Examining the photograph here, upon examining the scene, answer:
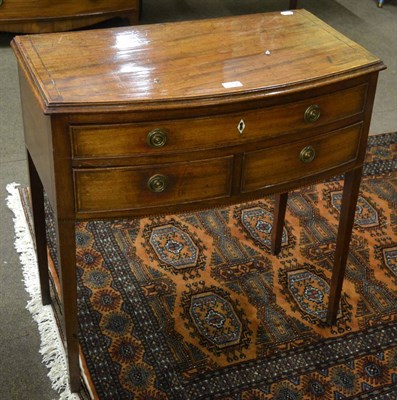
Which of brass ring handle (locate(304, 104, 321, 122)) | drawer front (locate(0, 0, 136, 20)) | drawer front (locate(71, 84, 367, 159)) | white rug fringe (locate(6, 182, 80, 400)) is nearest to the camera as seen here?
drawer front (locate(71, 84, 367, 159))

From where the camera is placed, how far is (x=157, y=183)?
5.30ft

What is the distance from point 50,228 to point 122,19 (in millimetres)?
1997

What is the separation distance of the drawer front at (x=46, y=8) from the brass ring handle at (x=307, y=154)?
2.20m

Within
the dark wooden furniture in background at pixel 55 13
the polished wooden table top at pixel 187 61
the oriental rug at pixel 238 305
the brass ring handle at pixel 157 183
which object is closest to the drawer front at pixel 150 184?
the brass ring handle at pixel 157 183

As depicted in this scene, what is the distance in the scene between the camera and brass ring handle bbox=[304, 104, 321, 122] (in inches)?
66.5

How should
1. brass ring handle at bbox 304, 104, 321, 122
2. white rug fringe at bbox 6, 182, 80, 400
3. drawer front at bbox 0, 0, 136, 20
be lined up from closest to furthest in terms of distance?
brass ring handle at bbox 304, 104, 321, 122, white rug fringe at bbox 6, 182, 80, 400, drawer front at bbox 0, 0, 136, 20

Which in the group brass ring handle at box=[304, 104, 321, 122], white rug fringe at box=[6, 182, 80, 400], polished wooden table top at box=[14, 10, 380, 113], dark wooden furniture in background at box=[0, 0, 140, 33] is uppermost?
polished wooden table top at box=[14, 10, 380, 113]

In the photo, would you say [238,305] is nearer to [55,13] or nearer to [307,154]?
[307,154]

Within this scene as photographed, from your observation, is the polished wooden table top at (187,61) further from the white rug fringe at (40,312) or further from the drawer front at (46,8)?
the drawer front at (46,8)

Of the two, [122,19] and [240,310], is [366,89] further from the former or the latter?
[122,19]

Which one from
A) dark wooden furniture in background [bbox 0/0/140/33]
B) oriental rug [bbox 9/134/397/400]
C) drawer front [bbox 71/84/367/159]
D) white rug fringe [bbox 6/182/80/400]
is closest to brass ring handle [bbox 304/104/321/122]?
drawer front [bbox 71/84/367/159]

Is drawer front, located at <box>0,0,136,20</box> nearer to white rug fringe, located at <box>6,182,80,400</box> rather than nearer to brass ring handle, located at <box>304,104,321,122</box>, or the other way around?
white rug fringe, located at <box>6,182,80,400</box>

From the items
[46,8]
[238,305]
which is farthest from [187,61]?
[46,8]

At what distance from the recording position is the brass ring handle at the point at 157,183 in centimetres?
161
